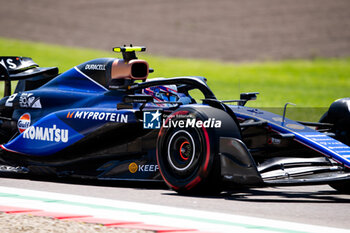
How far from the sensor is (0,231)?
4480 mm

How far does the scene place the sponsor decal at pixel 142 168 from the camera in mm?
6543

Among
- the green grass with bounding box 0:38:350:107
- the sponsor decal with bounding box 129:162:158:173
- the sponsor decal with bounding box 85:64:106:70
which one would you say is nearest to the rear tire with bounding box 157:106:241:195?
the sponsor decal with bounding box 129:162:158:173

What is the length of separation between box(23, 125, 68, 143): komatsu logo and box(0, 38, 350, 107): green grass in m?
17.3

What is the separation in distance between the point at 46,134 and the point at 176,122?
1864 mm

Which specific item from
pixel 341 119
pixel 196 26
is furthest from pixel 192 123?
pixel 196 26

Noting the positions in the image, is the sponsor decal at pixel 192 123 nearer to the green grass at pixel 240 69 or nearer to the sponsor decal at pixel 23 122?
the sponsor decal at pixel 23 122

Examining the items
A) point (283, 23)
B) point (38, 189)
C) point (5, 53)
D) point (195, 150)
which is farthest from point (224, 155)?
point (283, 23)

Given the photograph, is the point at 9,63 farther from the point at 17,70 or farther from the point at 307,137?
the point at 307,137

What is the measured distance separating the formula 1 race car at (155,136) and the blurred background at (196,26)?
30.9m

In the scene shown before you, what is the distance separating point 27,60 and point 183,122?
3.67 m

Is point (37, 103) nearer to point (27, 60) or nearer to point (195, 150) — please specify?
point (27, 60)

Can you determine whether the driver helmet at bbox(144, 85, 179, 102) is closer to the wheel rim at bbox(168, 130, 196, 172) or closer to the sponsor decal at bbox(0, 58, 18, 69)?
the wheel rim at bbox(168, 130, 196, 172)

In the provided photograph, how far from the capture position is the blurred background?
3956 centimetres

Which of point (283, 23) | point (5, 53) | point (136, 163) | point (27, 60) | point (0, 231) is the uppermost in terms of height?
point (283, 23)
